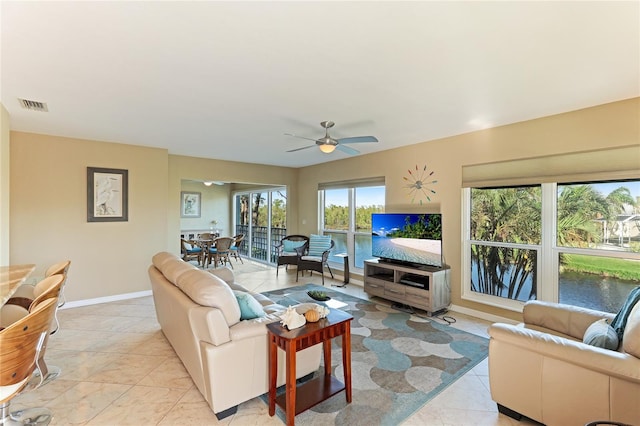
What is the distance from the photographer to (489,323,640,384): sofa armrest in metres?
1.55

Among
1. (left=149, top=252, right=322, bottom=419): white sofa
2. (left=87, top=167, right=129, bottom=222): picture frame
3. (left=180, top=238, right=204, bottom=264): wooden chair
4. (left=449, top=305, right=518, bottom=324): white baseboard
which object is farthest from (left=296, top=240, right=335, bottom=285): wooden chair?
(left=149, top=252, right=322, bottom=419): white sofa

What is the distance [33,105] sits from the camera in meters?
3.05

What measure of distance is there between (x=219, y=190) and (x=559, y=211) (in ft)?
28.4

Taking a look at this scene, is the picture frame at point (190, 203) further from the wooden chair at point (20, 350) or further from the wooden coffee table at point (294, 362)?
the wooden coffee table at point (294, 362)

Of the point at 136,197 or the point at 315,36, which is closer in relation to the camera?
the point at 315,36

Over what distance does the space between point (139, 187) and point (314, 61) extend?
416cm

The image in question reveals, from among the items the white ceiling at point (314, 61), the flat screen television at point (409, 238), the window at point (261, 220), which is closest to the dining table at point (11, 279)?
the white ceiling at point (314, 61)

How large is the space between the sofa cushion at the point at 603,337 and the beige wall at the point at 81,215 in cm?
567

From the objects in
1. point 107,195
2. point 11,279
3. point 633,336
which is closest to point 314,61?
point 633,336

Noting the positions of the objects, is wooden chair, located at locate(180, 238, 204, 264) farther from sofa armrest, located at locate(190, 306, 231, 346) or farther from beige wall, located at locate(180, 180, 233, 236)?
sofa armrest, located at locate(190, 306, 231, 346)

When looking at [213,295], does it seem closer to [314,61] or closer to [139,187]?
[314,61]

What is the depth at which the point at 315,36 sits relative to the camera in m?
1.84

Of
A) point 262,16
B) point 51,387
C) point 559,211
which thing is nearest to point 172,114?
point 262,16

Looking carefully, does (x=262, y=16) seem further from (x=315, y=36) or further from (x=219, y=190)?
(x=219, y=190)
